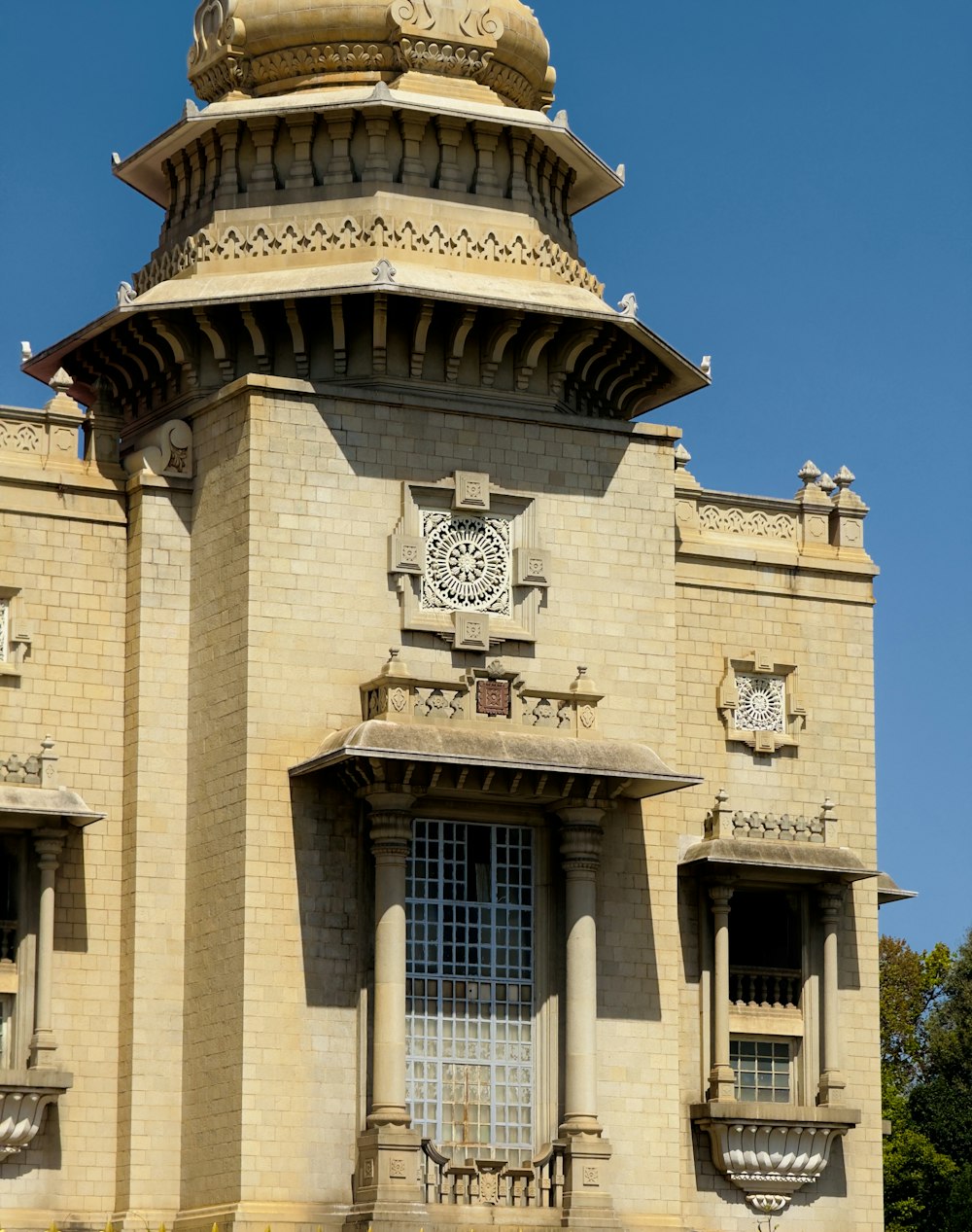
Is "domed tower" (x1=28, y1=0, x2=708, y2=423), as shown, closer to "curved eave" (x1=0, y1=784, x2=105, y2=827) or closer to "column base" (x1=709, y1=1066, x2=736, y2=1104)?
"curved eave" (x1=0, y1=784, x2=105, y2=827)

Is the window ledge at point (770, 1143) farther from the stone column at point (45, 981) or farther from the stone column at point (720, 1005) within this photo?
the stone column at point (45, 981)

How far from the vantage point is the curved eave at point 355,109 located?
39.2 meters

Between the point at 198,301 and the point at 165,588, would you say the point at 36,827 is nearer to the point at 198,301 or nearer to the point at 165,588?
the point at 165,588

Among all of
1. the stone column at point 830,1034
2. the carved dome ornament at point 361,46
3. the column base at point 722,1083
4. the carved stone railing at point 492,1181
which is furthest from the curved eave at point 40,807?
the carved dome ornament at point 361,46

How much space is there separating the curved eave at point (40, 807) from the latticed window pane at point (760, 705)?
377 inches

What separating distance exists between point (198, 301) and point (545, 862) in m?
8.49

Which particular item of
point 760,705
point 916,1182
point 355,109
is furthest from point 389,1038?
point 916,1182

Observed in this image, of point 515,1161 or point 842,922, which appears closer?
point 515,1161

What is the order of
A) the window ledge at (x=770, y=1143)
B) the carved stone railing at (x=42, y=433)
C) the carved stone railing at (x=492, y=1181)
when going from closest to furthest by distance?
the carved stone railing at (x=492, y=1181) → the carved stone railing at (x=42, y=433) → the window ledge at (x=770, y=1143)

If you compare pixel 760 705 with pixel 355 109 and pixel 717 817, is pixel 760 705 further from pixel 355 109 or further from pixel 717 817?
pixel 355 109

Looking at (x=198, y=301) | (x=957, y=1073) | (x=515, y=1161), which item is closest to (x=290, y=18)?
(x=198, y=301)

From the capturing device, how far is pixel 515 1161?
37.1 metres

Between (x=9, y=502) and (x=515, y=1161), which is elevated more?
(x=9, y=502)

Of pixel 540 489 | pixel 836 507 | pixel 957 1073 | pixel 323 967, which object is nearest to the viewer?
pixel 323 967
